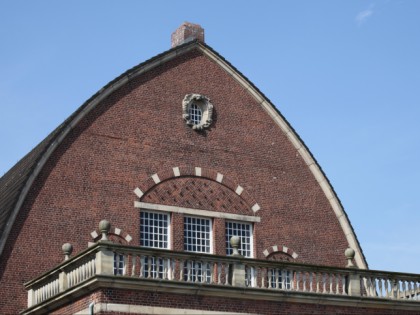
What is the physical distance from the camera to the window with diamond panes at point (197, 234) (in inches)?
1389

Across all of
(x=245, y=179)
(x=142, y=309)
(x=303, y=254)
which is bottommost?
(x=142, y=309)

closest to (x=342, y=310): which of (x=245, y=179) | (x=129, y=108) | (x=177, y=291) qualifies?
(x=177, y=291)

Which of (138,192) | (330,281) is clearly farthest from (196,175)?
(330,281)

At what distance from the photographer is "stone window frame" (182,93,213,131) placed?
1458 inches

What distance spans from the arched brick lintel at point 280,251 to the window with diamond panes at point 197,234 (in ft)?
8.00

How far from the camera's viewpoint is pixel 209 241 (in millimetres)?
35656

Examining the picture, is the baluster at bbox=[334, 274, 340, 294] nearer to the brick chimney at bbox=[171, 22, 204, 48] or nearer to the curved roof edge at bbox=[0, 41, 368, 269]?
the curved roof edge at bbox=[0, 41, 368, 269]

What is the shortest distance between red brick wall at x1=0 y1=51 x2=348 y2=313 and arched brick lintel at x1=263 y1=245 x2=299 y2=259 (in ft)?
0.56

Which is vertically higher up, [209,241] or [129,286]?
[209,241]

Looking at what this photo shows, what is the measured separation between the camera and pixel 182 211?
35.2 meters

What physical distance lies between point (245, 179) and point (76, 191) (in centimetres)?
711

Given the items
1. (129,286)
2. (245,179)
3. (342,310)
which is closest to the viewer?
(129,286)

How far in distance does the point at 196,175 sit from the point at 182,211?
175cm

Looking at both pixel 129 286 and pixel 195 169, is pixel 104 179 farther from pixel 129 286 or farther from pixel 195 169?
pixel 129 286
